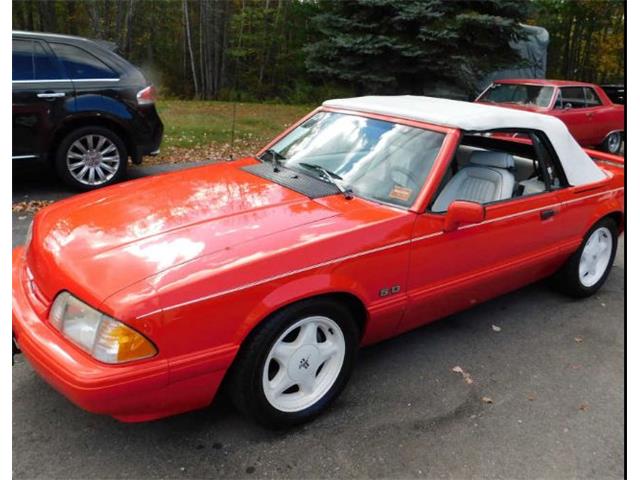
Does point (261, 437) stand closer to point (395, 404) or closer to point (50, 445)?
point (395, 404)

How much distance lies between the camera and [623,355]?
11.8ft

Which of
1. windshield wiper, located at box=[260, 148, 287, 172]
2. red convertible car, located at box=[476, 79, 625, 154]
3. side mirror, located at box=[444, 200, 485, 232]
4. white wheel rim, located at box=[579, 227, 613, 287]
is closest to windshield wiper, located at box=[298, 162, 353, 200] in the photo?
windshield wiper, located at box=[260, 148, 287, 172]

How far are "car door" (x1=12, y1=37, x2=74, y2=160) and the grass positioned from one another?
2479 millimetres

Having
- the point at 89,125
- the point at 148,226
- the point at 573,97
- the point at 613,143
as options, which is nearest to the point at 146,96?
the point at 89,125

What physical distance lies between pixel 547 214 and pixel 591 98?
8.63 metres

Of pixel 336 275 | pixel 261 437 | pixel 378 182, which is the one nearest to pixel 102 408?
pixel 261 437

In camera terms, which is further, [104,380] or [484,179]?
[484,179]

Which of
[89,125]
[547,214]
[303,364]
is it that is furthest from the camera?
[89,125]

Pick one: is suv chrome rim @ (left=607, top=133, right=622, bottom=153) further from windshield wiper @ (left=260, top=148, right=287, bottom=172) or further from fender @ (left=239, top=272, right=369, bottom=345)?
fender @ (left=239, top=272, right=369, bottom=345)

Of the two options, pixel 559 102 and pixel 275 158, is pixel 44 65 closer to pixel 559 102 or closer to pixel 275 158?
pixel 275 158

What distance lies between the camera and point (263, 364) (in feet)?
8.16

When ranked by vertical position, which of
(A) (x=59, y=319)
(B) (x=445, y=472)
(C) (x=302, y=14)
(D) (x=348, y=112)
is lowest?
(B) (x=445, y=472)

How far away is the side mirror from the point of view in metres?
2.95

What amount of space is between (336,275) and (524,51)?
16979 millimetres
